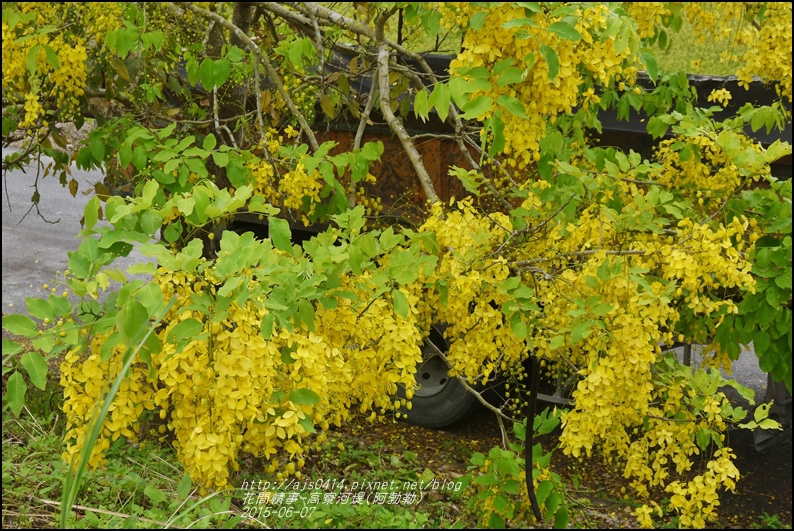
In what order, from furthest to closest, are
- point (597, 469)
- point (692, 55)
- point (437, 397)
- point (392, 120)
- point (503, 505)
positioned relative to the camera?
point (692, 55) < point (437, 397) < point (597, 469) < point (392, 120) < point (503, 505)

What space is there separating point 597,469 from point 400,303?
325cm

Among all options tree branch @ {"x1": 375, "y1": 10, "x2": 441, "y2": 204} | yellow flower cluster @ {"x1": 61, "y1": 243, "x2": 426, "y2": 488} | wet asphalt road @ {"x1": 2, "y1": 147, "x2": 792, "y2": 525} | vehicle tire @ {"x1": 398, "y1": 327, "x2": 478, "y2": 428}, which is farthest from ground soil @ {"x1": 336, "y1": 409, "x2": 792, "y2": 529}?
yellow flower cluster @ {"x1": 61, "y1": 243, "x2": 426, "y2": 488}

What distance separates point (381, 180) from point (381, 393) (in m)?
2.77

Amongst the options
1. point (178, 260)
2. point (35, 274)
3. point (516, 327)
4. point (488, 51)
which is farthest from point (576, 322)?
point (35, 274)

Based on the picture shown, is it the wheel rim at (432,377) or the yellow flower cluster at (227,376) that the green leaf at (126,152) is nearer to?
the yellow flower cluster at (227,376)

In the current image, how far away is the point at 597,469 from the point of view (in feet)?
17.7

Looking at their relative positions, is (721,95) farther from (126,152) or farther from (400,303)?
(126,152)

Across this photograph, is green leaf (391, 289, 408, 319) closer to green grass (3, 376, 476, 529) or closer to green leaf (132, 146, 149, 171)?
green grass (3, 376, 476, 529)

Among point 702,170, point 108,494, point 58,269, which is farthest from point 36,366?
point 58,269

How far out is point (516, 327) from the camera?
2963mm

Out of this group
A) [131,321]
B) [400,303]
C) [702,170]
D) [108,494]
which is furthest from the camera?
[702,170]

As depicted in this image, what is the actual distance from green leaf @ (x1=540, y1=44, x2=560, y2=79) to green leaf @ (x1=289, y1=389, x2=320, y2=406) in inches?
47.0

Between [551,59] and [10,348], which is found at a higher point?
[551,59]

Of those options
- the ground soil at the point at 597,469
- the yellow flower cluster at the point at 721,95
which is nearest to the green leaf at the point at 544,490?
the ground soil at the point at 597,469
